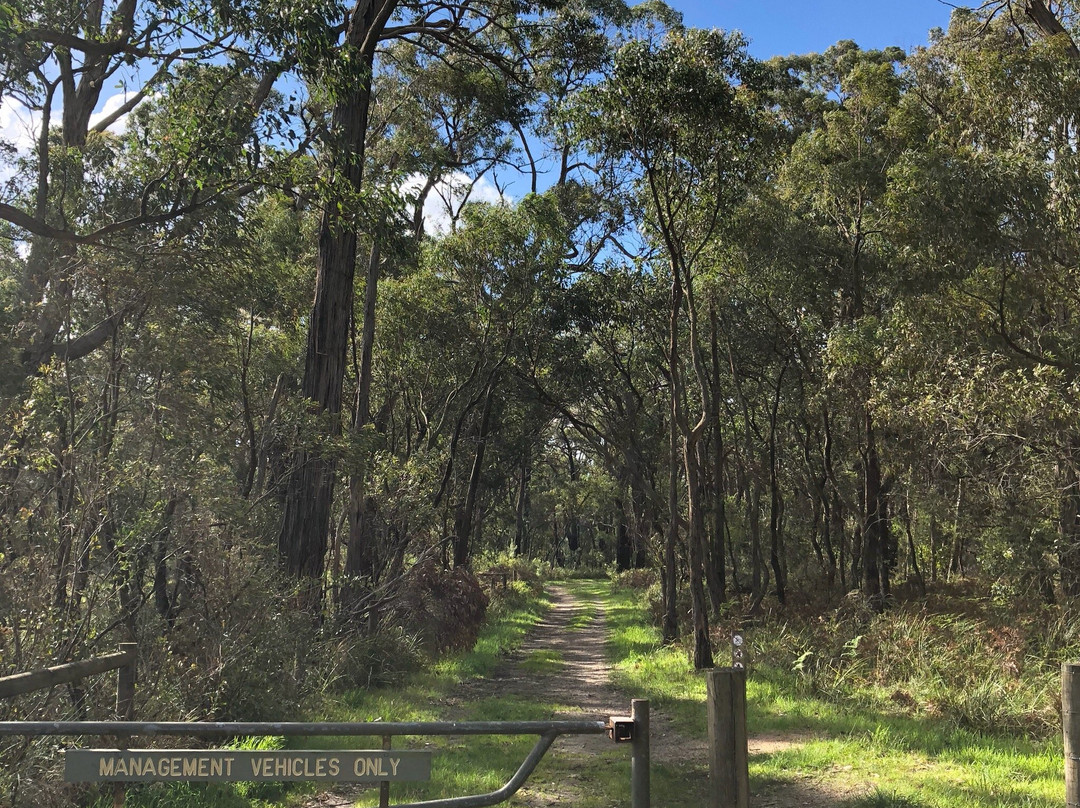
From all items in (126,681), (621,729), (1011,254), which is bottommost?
(126,681)

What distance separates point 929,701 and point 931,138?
777 centimetres

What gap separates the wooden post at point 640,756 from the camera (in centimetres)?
319

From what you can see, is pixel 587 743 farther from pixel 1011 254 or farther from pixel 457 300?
pixel 457 300

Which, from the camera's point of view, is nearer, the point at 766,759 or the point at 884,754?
the point at 884,754

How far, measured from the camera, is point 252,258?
32.1 ft

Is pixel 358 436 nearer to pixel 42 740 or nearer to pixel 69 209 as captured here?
pixel 69 209

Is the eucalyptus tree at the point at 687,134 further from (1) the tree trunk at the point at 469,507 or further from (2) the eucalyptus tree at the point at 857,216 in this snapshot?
(1) the tree trunk at the point at 469,507

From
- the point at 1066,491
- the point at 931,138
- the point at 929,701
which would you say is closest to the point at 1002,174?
the point at 931,138

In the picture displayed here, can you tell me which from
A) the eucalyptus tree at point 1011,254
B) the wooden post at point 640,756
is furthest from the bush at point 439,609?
the wooden post at point 640,756

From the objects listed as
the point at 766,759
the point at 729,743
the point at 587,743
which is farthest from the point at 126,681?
the point at 766,759

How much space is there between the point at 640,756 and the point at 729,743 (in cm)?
44

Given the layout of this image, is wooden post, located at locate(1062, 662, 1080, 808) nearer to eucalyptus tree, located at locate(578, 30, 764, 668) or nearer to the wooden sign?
the wooden sign

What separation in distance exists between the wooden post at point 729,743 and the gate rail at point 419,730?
380 mm

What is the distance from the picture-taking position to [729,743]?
11.1 feet
